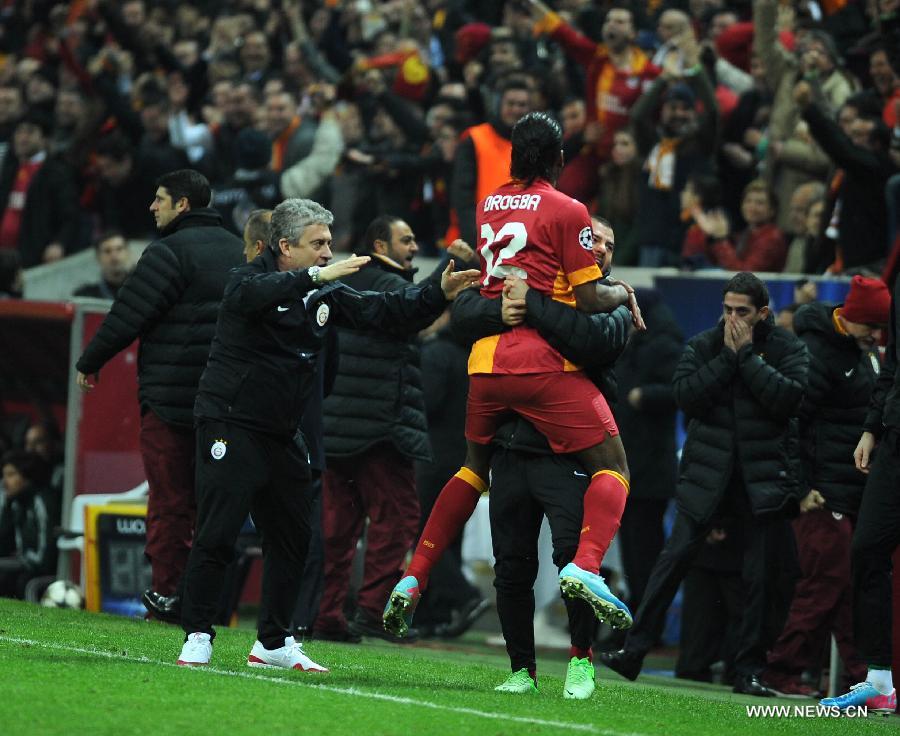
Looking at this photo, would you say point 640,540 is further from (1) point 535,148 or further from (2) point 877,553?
(1) point 535,148

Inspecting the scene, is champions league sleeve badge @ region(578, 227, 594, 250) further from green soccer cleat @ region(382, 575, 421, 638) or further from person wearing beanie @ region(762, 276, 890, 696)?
person wearing beanie @ region(762, 276, 890, 696)

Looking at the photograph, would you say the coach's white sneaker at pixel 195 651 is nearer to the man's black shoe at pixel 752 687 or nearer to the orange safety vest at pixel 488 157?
the man's black shoe at pixel 752 687

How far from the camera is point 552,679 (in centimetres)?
839

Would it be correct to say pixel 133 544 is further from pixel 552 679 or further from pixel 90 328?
pixel 552 679

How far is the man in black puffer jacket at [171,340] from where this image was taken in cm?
952

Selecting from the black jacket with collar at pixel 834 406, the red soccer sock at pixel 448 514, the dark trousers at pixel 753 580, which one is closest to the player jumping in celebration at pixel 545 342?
the red soccer sock at pixel 448 514

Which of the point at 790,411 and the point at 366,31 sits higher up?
the point at 366,31

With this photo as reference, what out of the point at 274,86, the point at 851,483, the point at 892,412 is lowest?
the point at 851,483

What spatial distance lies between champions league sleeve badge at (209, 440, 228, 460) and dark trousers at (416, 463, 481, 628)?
14.7 ft

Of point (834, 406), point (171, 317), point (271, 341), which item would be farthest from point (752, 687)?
point (171, 317)

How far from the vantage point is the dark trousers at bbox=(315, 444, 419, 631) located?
33.4 ft

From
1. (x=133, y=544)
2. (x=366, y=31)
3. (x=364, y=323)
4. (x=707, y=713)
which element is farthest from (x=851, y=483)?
(x=366, y=31)

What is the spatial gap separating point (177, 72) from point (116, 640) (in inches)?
477
